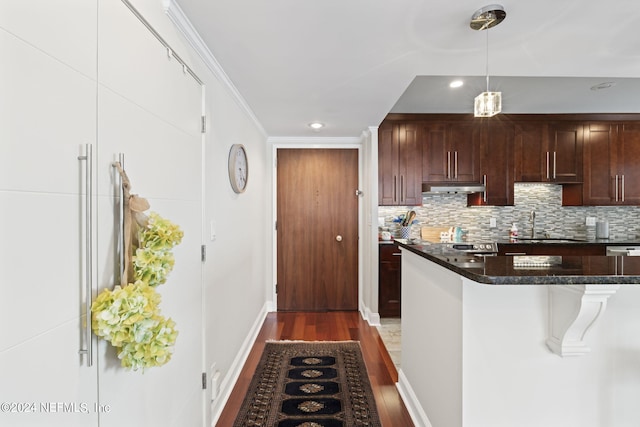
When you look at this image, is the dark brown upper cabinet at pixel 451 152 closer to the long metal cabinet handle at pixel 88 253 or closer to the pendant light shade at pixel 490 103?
the pendant light shade at pixel 490 103

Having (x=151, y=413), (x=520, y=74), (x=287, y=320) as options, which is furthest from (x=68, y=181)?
(x=287, y=320)

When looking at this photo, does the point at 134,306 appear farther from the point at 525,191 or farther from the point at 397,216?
the point at 525,191

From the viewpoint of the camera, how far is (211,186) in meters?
2.07

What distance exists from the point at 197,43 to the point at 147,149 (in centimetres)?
82

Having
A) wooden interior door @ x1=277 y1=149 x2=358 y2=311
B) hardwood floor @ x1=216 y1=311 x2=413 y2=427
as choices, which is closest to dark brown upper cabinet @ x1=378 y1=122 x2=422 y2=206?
wooden interior door @ x1=277 y1=149 x2=358 y2=311

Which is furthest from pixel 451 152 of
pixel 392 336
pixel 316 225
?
pixel 392 336

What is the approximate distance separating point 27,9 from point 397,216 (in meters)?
3.97

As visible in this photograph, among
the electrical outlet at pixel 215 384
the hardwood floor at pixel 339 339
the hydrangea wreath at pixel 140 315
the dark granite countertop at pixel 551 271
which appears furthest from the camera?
the hardwood floor at pixel 339 339

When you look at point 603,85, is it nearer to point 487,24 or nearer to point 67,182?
point 487,24

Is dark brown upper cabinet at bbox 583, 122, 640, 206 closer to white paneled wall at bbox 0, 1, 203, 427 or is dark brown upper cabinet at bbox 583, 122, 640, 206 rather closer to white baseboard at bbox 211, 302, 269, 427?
white baseboard at bbox 211, 302, 269, 427

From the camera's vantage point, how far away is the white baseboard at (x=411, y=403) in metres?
1.93

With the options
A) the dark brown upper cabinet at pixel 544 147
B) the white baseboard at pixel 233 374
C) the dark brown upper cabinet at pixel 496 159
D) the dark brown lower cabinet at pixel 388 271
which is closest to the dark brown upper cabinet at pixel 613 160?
the dark brown upper cabinet at pixel 544 147

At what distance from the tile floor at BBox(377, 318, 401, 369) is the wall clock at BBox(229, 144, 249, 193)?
6.36 ft

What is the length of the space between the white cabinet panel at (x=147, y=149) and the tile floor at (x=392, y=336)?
7.30 ft
